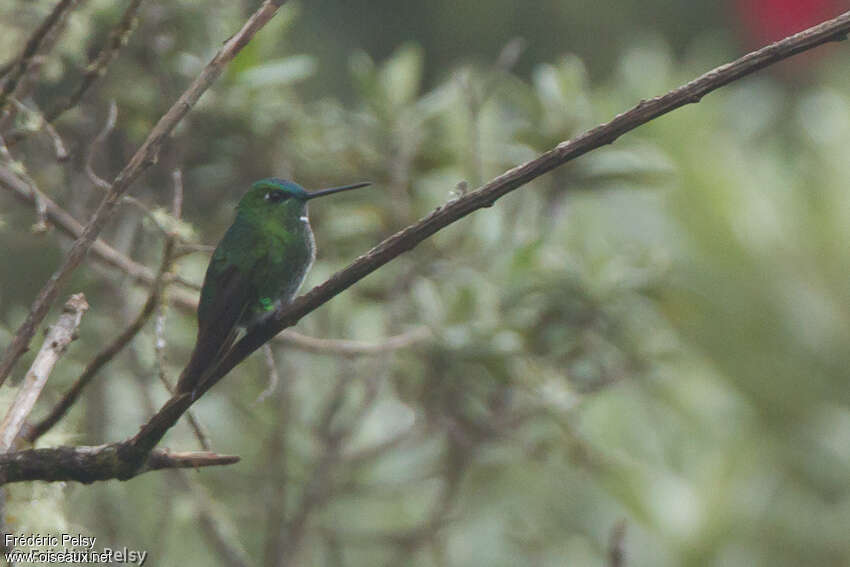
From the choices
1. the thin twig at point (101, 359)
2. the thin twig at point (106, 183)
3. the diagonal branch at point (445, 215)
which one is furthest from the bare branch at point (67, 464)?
the thin twig at point (106, 183)

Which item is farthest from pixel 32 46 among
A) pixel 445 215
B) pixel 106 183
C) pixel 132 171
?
pixel 445 215

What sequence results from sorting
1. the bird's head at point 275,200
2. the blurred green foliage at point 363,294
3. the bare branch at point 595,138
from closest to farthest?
1. the bare branch at point 595,138
2. the bird's head at point 275,200
3. the blurred green foliage at point 363,294

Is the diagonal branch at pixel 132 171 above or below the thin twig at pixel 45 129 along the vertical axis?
below

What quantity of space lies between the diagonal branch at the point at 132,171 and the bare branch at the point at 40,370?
58 millimetres

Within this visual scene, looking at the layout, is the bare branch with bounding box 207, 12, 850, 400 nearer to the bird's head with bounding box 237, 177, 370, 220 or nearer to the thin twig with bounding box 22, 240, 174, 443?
the thin twig with bounding box 22, 240, 174, 443

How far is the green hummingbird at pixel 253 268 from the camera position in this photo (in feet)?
4.93

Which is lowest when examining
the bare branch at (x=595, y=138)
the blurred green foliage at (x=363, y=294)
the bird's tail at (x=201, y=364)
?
the bird's tail at (x=201, y=364)

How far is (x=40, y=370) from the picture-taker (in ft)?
4.87

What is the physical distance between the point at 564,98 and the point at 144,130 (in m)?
0.94

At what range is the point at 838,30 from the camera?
1253 millimetres

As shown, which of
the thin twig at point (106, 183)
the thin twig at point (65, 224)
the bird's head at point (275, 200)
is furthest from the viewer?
the thin twig at point (65, 224)

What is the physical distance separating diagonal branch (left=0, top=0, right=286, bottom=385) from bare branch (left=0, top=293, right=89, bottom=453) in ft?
0.19

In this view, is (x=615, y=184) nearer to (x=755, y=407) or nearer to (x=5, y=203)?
(x=5, y=203)

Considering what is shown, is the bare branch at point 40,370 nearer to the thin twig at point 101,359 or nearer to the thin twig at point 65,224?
the thin twig at point 101,359
